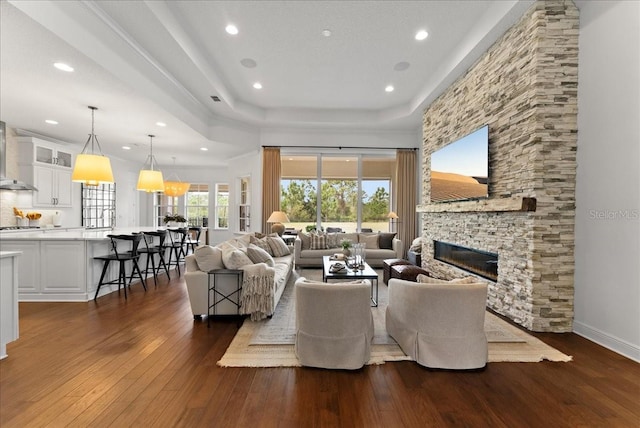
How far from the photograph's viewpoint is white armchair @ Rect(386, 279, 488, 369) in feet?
7.82

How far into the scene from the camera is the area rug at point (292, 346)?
2.55 metres

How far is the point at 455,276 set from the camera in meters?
4.87

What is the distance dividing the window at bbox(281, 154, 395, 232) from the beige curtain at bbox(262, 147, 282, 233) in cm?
37

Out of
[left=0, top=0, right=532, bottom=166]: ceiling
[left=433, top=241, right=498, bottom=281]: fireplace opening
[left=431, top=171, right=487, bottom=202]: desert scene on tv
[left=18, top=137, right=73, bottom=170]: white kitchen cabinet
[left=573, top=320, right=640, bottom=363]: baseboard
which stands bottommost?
[left=573, top=320, right=640, bottom=363]: baseboard

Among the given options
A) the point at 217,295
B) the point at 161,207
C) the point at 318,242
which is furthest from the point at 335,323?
the point at 161,207

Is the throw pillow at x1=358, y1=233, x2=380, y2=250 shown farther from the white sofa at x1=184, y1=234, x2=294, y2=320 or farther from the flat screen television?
the white sofa at x1=184, y1=234, x2=294, y2=320

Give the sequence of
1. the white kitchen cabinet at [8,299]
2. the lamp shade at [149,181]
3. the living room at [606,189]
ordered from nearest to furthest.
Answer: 1. the white kitchen cabinet at [8,299]
2. the living room at [606,189]
3. the lamp shade at [149,181]

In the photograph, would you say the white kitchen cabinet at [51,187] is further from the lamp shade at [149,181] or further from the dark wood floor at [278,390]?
the dark wood floor at [278,390]

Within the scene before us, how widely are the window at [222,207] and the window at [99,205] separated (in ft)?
9.94

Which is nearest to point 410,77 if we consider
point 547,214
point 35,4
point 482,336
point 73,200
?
point 547,214

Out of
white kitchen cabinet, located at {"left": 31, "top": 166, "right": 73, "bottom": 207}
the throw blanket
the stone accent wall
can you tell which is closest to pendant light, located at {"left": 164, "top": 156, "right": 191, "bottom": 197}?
white kitchen cabinet, located at {"left": 31, "top": 166, "right": 73, "bottom": 207}

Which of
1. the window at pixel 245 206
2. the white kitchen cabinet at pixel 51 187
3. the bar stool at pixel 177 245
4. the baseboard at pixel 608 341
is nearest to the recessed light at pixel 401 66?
the baseboard at pixel 608 341

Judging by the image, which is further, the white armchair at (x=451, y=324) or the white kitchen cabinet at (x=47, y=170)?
the white kitchen cabinet at (x=47, y=170)

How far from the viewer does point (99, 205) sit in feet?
28.5
